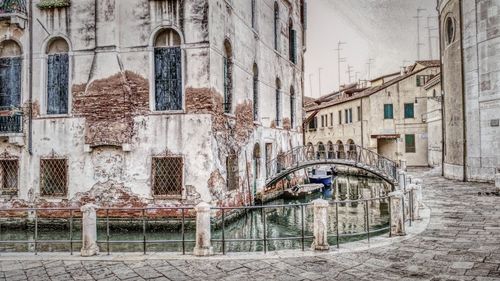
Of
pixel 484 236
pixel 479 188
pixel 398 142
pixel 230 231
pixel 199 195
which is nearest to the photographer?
pixel 484 236

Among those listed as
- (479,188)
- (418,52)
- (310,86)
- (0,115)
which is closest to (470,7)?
(479,188)

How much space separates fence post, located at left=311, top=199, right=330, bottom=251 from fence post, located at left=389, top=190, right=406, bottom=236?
6.54ft

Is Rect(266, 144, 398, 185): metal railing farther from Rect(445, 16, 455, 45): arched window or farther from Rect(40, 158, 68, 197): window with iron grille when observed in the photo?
Rect(40, 158, 68, 197): window with iron grille

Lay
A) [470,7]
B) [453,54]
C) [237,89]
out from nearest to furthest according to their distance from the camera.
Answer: [237,89] < [470,7] < [453,54]

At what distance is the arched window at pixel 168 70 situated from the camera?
13.9 meters

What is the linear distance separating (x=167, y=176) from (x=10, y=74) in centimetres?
710

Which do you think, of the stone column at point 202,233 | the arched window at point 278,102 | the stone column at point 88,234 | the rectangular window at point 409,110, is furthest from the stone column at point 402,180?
the rectangular window at point 409,110

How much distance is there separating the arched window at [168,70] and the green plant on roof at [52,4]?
3414mm

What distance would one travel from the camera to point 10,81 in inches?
590

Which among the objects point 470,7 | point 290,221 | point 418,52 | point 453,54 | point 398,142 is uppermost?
point 418,52

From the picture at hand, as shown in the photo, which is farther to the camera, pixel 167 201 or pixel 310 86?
pixel 310 86

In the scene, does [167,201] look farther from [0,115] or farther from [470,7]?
[470,7]

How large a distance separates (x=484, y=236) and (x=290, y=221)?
7.97 m

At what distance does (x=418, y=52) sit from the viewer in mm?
45688
